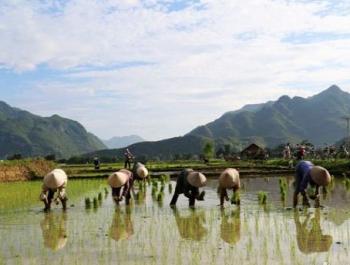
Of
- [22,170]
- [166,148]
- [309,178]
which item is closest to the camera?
[309,178]

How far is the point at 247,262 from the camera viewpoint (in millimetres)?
7609

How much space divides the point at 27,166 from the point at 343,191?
20078mm

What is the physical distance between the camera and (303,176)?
13.8m

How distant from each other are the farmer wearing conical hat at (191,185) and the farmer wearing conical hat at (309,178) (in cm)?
259

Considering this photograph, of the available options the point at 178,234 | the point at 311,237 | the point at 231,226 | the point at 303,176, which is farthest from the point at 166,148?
the point at 311,237

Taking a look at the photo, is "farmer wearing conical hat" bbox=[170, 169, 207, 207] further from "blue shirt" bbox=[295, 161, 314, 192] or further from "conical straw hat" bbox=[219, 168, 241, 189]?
"blue shirt" bbox=[295, 161, 314, 192]

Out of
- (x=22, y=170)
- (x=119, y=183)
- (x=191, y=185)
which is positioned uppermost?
(x=22, y=170)

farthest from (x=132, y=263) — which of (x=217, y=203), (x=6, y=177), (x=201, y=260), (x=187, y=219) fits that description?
(x=6, y=177)

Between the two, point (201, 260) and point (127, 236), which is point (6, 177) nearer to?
point (127, 236)

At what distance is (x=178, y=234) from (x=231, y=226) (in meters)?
1.32

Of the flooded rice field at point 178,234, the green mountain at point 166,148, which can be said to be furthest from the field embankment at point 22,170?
the green mountain at point 166,148

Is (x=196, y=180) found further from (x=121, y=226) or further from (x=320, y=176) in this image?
(x=121, y=226)

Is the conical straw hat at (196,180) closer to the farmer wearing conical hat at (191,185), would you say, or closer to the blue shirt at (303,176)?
the farmer wearing conical hat at (191,185)

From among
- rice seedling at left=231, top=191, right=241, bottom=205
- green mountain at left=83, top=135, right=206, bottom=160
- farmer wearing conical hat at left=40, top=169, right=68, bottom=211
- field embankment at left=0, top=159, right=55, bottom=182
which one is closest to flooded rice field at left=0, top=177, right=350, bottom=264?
rice seedling at left=231, top=191, right=241, bottom=205
